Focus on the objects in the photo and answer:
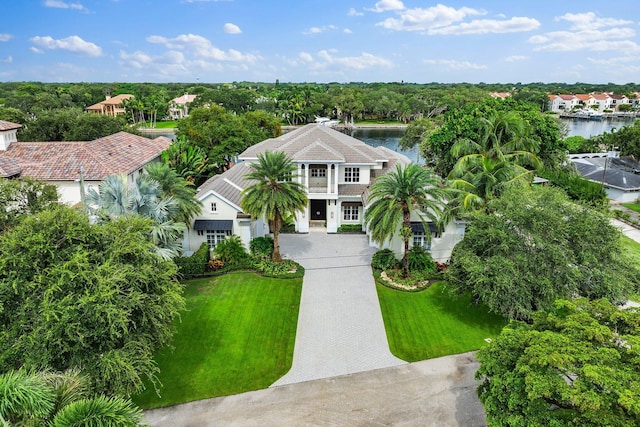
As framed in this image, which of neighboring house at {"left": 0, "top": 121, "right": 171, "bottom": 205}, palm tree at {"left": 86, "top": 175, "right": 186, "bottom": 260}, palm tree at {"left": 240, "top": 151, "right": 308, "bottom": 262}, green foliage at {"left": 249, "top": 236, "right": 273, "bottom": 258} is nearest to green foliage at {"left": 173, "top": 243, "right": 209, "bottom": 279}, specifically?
palm tree at {"left": 86, "top": 175, "right": 186, "bottom": 260}

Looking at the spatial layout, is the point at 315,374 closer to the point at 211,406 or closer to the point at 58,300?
the point at 211,406

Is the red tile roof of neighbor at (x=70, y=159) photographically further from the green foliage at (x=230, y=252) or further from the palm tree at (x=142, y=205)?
the green foliage at (x=230, y=252)

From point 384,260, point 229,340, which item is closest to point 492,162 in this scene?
point 384,260

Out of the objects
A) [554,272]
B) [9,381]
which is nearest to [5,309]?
[9,381]

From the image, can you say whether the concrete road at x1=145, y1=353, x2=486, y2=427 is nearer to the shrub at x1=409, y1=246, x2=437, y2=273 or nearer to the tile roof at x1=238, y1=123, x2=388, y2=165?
the shrub at x1=409, y1=246, x2=437, y2=273

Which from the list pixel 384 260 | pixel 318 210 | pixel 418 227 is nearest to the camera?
pixel 384 260

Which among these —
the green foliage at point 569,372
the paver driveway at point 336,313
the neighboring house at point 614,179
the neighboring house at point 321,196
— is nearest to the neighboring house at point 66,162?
the neighboring house at point 321,196

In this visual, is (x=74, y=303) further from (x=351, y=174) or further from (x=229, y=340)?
(x=351, y=174)
